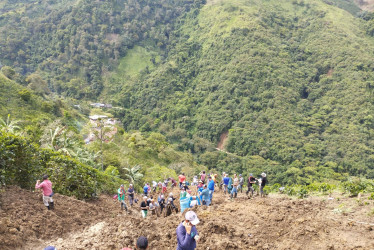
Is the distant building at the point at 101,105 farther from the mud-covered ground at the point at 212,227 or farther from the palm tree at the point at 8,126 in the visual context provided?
the mud-covered ground at the point at 212,227

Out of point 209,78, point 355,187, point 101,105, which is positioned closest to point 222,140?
point 209,78

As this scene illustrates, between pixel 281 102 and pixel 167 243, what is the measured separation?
58.1 m

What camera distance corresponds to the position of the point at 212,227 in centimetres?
682

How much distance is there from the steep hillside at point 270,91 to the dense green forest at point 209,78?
327mm

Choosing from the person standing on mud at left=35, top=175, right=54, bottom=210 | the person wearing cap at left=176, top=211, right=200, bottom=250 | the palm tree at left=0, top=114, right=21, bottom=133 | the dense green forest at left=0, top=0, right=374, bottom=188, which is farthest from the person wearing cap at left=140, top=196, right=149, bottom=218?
the dense green forest at left=0, top=0, right=374, bottom=188

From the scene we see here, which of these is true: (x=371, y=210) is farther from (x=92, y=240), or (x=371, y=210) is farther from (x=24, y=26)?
(x=24, y=26)

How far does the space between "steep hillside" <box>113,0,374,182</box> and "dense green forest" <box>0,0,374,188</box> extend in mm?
327

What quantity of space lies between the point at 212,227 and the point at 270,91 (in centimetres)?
5948

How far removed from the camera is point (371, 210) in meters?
7.68

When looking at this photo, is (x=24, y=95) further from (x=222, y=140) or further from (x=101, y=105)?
(x=222, y=140)

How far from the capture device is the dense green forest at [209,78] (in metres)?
43.2

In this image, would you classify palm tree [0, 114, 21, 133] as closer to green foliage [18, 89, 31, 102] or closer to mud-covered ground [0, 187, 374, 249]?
mud-covered ground [0, 187, 374, 249]

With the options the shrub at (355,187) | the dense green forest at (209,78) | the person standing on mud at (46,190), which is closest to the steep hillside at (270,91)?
the dense green forest at (209,78)

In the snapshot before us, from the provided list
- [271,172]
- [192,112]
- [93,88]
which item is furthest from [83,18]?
[271,172]
